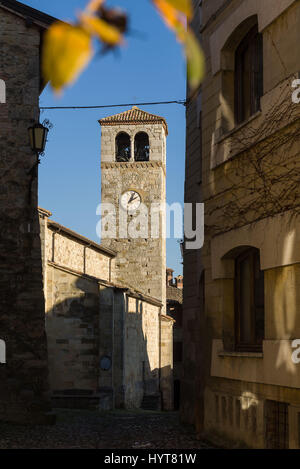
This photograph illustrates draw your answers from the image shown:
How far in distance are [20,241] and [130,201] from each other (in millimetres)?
25724

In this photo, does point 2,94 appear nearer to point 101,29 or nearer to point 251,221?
point 251,221

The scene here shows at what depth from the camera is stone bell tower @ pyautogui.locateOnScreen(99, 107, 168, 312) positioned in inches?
1473

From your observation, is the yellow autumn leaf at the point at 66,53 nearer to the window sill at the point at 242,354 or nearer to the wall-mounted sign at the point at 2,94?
the window sill at the point at 242,354

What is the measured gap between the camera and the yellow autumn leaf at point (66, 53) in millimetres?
1370

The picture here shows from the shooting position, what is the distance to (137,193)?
3938 centimetres

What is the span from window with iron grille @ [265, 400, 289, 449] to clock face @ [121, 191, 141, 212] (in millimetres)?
32000

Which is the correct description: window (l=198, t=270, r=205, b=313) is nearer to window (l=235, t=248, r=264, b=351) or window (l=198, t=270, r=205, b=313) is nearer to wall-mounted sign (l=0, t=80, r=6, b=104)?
window (l=235, t=248, r=264, b=351)

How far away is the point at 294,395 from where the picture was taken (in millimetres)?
6547

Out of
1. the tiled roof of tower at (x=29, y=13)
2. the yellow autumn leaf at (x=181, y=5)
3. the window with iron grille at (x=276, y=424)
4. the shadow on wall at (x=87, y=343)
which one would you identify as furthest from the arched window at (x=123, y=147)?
the yellow autumn leaf at (x=181, y=5)

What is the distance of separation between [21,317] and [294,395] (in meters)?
7.80

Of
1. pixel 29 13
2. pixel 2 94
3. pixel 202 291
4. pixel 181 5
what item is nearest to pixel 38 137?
pixel 2 94

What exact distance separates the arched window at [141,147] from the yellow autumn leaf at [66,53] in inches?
1533
